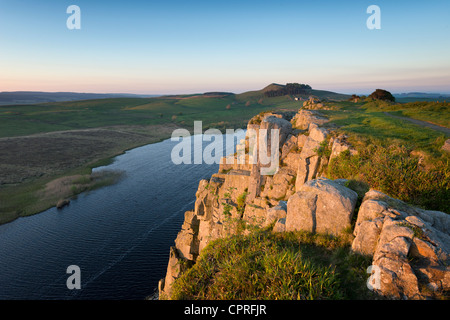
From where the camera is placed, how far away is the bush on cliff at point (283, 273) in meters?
7.03

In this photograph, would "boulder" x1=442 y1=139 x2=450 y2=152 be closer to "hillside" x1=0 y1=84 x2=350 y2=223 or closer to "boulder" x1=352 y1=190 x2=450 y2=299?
"boulder" x1=352 y1=190 x2=450 y2=299

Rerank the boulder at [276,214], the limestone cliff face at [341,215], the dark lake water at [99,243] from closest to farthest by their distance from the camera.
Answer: the limestone cliff face at [341,215], the boulder at [276,214], the dark lake water at [99,243]

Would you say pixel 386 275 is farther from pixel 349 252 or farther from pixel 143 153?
pixel 143 153

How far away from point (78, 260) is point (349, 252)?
3281 centimetres

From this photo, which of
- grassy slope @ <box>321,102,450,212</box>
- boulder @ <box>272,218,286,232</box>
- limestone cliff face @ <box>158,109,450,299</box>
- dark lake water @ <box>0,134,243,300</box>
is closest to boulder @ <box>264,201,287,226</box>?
limestone cliff face @ <box>158,109,450,299</box>

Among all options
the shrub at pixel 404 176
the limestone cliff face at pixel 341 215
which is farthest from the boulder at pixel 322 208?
the shrub at pixel 404 176

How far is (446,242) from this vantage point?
720 centimetres

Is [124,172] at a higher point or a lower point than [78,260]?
higher

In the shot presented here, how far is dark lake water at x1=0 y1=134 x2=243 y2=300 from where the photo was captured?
86.1 ft

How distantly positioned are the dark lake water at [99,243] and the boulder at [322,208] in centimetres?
2368

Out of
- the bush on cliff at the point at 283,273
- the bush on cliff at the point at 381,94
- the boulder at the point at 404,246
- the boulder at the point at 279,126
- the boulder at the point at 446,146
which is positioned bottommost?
the bush on cliff at the point at 283,273

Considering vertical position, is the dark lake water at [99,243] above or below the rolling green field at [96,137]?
below

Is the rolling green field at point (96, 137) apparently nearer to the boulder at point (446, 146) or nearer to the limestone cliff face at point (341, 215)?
the boulder at point (446, 146)
